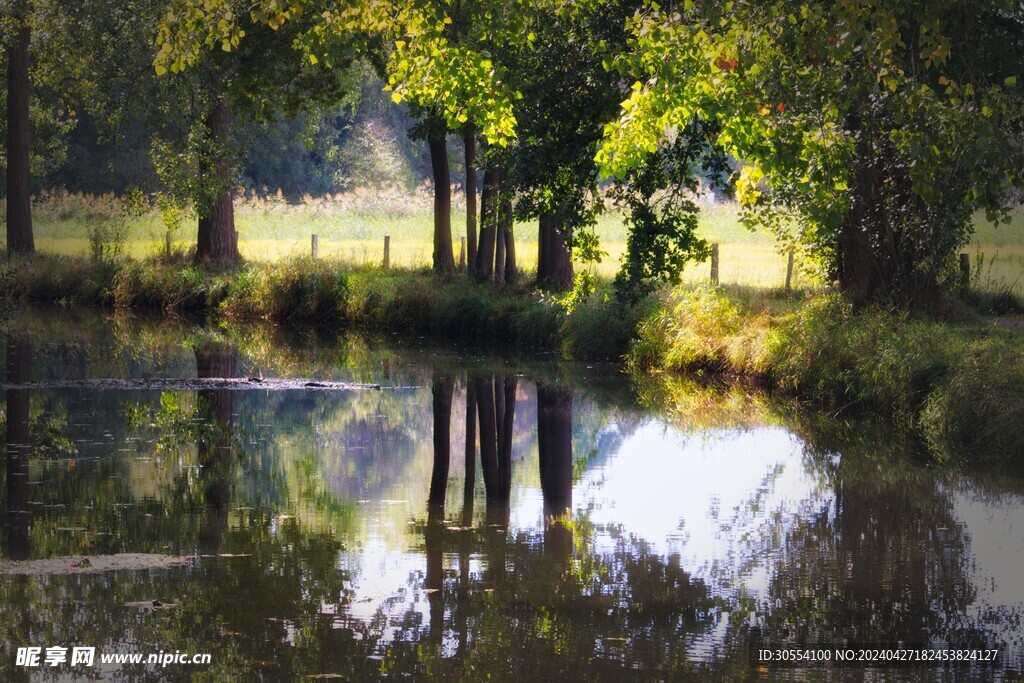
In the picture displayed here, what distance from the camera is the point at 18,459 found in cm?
1155

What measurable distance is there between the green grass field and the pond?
929 cm

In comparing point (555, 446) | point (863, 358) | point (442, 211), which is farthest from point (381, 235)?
point (555, 446)

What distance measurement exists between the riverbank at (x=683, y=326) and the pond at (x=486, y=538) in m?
0.73

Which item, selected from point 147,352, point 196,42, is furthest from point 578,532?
point 147,352

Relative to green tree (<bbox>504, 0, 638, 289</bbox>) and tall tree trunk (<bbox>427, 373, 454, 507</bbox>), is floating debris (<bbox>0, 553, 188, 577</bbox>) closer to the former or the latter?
tall tree trunk (<bbox>427, 373, 454, 507</bbox>)

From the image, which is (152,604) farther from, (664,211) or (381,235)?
(381,235)

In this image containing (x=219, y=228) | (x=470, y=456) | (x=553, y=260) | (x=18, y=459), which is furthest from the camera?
(x=219, y=228)

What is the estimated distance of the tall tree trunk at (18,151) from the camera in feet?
107

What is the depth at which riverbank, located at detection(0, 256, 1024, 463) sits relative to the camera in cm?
1344

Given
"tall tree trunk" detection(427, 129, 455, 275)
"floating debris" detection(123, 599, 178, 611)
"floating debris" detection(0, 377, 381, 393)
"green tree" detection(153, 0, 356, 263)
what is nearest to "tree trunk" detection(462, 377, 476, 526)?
"floating debris" detection(0, 377, 381, 393)

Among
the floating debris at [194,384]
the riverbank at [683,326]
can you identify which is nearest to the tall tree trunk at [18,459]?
the floating debris at [194,384]

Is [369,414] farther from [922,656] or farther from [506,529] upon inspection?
[922,656]

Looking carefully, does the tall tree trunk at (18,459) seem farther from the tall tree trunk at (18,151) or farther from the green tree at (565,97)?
the tall tree trunk at (18,151)

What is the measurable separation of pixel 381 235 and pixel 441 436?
Answer: 104 feet
